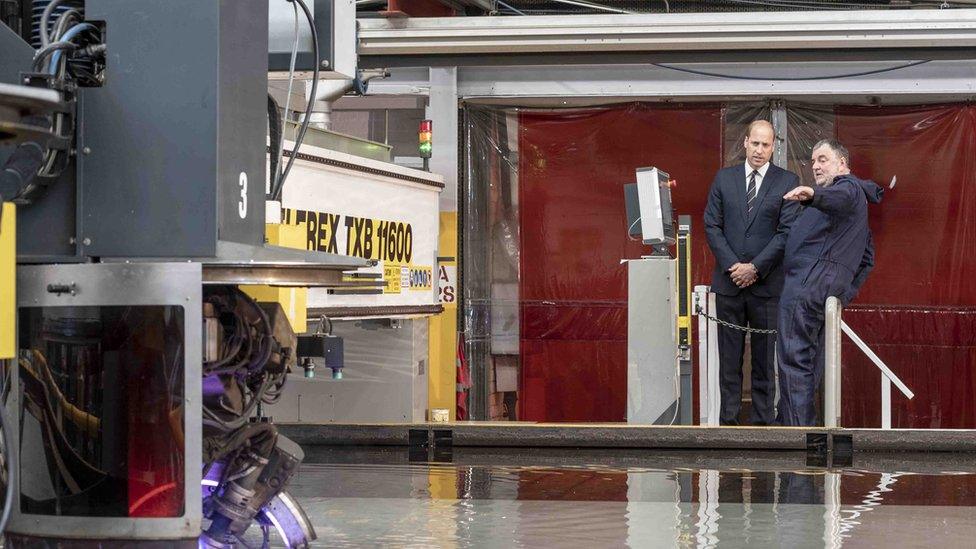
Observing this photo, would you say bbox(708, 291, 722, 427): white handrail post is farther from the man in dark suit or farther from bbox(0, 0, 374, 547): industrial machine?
bbox(0, 0, 374, 547): industrial machine

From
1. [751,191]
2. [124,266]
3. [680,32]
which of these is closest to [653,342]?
[751,191]

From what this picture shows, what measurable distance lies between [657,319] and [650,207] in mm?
558

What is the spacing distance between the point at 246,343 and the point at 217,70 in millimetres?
653

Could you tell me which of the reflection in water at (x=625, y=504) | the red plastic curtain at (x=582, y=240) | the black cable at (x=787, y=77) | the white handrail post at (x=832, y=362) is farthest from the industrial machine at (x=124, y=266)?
the red plastic curtain at (x=582, y=240)

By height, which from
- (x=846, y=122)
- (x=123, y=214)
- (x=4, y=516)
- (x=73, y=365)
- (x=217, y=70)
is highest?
(x=846, y=122)

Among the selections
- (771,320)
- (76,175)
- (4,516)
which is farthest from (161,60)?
(771,320)

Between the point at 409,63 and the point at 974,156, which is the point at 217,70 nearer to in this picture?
the point at 409,63

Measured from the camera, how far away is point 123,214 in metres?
2.78

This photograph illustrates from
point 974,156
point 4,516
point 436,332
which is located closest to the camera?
point 4,516

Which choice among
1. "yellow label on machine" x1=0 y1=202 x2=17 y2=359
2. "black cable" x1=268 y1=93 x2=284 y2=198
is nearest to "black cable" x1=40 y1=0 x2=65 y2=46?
"yellow label on machine" x1=0 y1=202 x2=17 y2=359

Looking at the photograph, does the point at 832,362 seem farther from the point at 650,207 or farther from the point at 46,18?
Answer: the point at 46,18

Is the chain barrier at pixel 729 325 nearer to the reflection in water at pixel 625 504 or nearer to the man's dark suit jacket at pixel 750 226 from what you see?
the man's dark suit jacket at pixel 750 226

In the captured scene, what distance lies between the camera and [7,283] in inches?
93.9

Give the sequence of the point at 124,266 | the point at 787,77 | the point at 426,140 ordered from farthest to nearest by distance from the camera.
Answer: the point at 787,77
the point at 426,140
the point at 124,266
